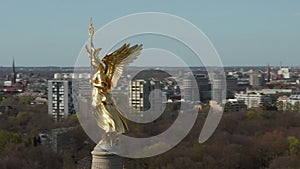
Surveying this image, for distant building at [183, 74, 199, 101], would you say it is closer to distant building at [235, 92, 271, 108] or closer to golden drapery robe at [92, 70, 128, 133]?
golden drapery robe at [92, 70, 128, 133]

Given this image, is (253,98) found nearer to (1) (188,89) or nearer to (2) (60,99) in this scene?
(2) (60,99)

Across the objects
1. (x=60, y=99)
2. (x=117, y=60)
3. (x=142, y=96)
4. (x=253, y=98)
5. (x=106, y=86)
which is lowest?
(x=253, y=98)

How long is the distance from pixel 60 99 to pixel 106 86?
177ft

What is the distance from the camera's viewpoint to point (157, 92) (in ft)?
125

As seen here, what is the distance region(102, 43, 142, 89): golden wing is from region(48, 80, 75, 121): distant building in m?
48.7

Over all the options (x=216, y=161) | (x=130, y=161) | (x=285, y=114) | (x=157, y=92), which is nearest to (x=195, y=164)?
(x=216, y=161)

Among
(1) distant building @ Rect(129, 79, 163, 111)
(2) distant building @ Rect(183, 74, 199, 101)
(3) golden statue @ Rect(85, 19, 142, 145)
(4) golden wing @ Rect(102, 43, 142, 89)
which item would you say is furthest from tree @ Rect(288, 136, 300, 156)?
(3) golden statue @ Rect(85, 19, 142, 145)

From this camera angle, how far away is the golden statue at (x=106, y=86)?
13.7 metres

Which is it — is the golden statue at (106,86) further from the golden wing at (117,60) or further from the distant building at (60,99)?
the distant building at (60,99)

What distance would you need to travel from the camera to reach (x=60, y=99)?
2650 inches

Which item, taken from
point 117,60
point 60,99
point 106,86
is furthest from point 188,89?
point 60,99

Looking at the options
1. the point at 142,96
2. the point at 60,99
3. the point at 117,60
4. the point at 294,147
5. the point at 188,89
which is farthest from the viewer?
the point at 60,99

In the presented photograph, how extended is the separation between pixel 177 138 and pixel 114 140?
59.4 feet

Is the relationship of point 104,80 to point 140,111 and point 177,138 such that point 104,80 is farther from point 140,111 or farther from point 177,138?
point 177,138
